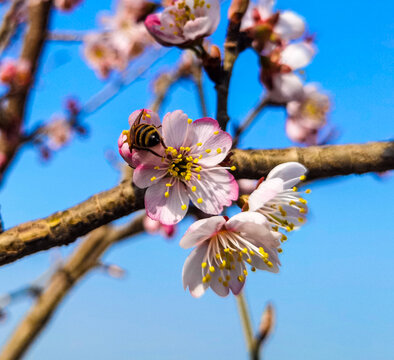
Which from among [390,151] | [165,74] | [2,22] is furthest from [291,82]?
[165,74]

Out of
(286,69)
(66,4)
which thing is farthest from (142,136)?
(66,4)

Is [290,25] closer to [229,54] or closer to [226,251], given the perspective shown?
[229,54]

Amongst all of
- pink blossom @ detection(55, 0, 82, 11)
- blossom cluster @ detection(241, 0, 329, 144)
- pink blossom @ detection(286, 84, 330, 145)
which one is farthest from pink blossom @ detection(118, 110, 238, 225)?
pink blossom @ detection(55, 0, 82, 11)

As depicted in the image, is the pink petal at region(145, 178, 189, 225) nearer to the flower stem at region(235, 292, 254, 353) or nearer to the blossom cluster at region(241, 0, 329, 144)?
the blossom cluster at region(241, 0, 329, 144)

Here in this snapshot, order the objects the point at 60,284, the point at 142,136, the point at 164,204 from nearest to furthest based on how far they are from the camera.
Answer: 1. the point at 142,136
2. the point at 164,204
3. the point at 60,284

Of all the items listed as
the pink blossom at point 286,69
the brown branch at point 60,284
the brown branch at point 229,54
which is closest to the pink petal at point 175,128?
the brown branch at point 229,54

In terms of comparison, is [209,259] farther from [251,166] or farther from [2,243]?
[2,243]

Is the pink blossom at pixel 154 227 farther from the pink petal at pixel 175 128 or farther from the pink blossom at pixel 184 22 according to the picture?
the pink petal at pixel 175 128
